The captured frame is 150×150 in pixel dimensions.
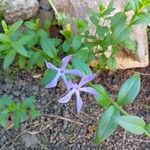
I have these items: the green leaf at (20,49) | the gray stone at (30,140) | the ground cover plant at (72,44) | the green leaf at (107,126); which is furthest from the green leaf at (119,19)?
the gray stone at (30,140)

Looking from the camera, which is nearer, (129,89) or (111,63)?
(129,89)

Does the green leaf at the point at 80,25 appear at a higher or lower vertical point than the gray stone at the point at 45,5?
higher

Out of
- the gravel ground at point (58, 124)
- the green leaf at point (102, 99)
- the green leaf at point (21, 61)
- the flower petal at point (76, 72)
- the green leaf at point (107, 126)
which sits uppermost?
the flower petal at point (76, 72)

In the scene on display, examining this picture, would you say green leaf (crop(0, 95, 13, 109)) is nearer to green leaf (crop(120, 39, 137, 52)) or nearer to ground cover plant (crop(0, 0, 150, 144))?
ground cover plant (crop(0, 0, 150, 144))

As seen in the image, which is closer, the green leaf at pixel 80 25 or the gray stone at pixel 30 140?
the green leaf at pixel 80 25

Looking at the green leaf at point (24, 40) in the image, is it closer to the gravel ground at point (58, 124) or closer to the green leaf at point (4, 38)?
the green leaf at point (4, 38)

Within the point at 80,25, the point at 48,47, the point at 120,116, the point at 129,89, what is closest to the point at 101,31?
the point at 80,25

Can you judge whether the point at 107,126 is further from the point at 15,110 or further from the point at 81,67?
the point at 15,110

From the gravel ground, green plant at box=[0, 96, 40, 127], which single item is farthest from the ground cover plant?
the gravel ground
